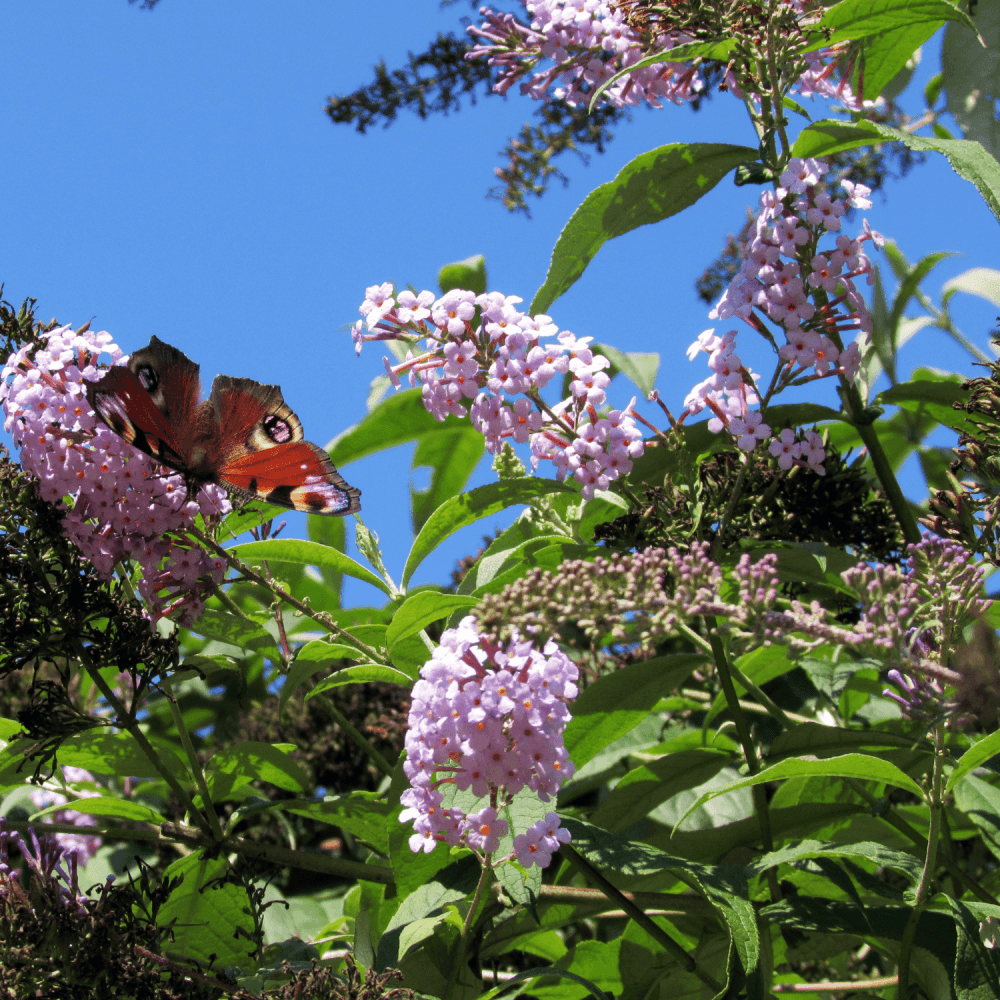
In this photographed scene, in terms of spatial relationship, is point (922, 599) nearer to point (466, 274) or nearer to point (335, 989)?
point (335, 989)

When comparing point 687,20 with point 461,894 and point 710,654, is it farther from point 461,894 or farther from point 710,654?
point 461,894

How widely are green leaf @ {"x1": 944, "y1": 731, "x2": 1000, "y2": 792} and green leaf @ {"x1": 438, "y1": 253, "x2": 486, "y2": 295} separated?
7.55ft

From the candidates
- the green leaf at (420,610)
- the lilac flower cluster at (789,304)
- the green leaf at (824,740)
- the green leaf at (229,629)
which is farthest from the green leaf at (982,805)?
the green leaf at (229,629)

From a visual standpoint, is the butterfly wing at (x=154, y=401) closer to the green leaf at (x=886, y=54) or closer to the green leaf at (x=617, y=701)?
the green leaf at (x=617, y=701)

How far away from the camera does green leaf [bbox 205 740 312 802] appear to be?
2217 millimetres

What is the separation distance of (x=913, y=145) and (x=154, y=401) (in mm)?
1670

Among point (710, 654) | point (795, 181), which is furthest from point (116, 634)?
point (795, 181)

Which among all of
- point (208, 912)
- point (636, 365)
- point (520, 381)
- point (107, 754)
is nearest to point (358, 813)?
point (208, 912)

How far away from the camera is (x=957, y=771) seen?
1545mm

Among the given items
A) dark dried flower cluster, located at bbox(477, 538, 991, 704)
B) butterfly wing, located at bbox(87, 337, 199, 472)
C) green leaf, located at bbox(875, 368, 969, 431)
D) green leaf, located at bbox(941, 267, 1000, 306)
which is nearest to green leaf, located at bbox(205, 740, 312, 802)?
butterfly wing, located at bbox(87, 337, 199, 472)

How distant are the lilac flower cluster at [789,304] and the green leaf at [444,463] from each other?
1.31 m

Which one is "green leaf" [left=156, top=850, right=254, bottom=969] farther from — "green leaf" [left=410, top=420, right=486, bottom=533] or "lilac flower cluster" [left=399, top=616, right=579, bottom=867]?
"green leaf" [left=410, top=420, right=486, bottom=533]

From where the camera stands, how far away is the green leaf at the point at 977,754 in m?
1.44

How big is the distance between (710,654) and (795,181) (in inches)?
37.9
